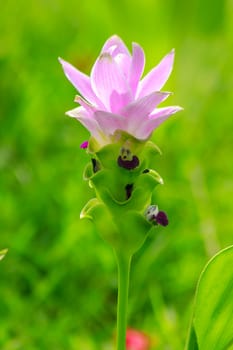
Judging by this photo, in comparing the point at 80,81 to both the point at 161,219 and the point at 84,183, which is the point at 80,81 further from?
the point at 84,183

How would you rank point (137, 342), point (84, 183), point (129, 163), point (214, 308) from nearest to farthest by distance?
point (129, 163), point (214, 308), point (137, 342), point (84, 183)

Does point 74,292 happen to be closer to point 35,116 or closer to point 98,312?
point 98,312

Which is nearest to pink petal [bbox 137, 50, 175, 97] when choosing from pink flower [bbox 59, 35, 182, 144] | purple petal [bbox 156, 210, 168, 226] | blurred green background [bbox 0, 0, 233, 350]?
pink flower [bbox 59, 35, 182, 144]

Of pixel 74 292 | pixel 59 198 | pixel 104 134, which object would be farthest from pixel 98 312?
pixel 104 134

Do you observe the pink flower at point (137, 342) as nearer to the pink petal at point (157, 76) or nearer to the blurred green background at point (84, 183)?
the blurred green background at point (84, 183)

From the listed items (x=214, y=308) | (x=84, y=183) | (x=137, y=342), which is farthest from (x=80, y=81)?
(x=84, y=183)

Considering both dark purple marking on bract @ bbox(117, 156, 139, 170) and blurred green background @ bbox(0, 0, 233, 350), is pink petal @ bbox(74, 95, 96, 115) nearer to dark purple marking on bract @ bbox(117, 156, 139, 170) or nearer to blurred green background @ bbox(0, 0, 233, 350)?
dark purple marking on bract @ bbox(117, 156, 139, 170)

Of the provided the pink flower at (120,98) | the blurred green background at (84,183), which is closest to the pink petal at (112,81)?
the pink flower at (120,98)
